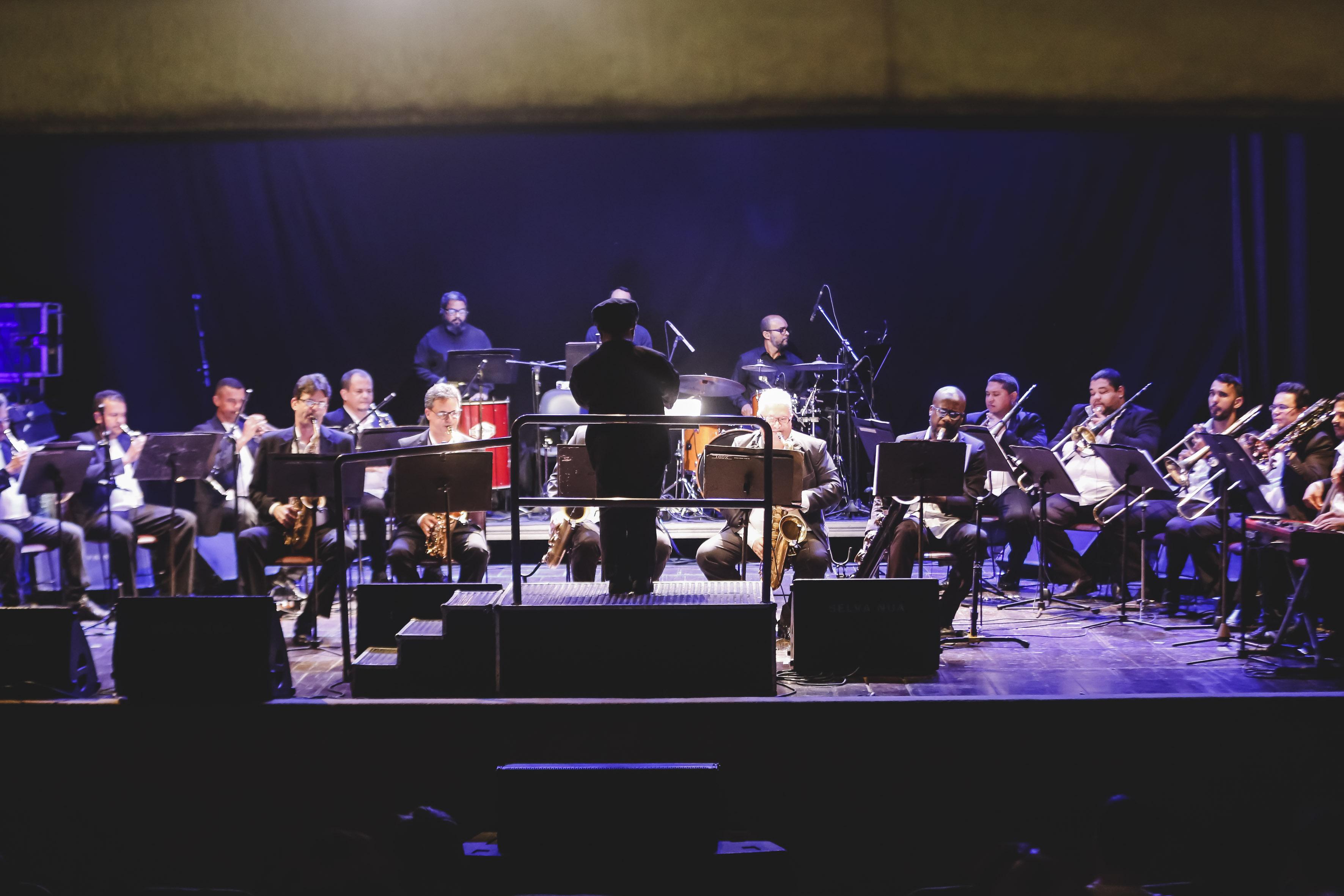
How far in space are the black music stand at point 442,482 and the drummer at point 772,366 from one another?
4482 millimetres

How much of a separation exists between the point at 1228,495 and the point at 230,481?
6.47 meters

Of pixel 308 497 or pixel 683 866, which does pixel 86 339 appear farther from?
pixel 683 866

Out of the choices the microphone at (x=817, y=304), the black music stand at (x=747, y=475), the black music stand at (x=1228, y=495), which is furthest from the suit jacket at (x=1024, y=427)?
the black music stand at (x=747, y=475)

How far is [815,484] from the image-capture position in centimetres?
623

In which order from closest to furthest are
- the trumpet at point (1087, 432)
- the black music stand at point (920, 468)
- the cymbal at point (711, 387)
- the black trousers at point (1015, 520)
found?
the black music stand at point (920, 468)
the black trousers at point (1015, 520)
the trumpet at point (1087, 432)
the cymbal at point (711, 387)

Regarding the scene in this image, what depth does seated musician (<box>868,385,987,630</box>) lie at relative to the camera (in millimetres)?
6168

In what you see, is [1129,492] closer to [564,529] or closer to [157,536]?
[564,529]

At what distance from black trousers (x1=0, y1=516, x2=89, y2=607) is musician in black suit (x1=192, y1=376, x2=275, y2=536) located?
2.49 feet

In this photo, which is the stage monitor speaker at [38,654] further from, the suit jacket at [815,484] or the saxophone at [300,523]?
the suit jacket at [815,484]

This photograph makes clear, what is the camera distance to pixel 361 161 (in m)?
10.3

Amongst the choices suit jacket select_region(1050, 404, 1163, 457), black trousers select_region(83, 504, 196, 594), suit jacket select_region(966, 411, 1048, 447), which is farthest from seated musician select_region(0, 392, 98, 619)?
suit jacket select_region(1050, 404, 1163, 457)

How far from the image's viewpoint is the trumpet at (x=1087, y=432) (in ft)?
24.7

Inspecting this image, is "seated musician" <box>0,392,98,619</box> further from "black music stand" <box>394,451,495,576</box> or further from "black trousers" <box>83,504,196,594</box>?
"black music stand" <box>394,451,495,576</box>

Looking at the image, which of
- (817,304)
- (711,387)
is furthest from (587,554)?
(817,304)
